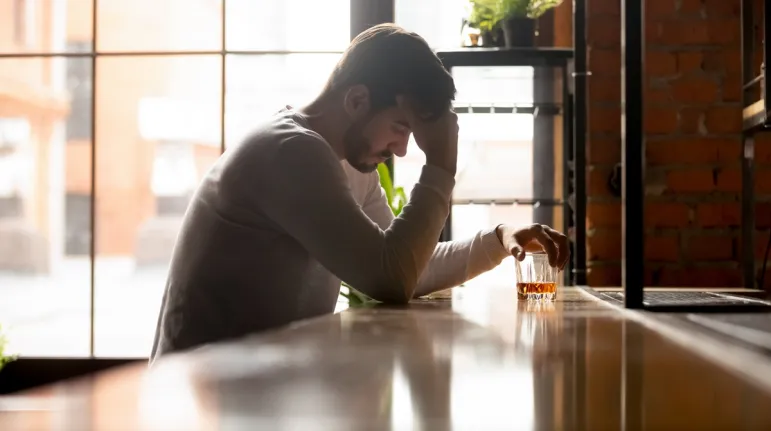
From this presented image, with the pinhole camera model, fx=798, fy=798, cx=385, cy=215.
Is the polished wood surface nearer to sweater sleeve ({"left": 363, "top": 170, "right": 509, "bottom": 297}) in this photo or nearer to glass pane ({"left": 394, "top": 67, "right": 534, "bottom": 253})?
sweater sleeve ({"left": 363, "top": 170, "right": 509, "bottom": 297})

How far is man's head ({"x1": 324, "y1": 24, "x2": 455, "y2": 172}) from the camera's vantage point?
133 centimetres

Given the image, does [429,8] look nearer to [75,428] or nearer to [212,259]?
[212,259]

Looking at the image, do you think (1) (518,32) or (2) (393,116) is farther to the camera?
(1) (518,32)

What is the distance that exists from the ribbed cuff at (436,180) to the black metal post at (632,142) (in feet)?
1.31

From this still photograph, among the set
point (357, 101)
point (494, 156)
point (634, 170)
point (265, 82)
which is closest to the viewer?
point (634, 170)

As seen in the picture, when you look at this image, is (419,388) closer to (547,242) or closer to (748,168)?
(547,242)

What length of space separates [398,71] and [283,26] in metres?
1.46

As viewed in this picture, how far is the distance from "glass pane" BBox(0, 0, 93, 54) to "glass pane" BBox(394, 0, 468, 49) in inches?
42.2

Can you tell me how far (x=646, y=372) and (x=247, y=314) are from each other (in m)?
0.88

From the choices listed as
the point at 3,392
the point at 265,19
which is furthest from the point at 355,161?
the point at 3,392

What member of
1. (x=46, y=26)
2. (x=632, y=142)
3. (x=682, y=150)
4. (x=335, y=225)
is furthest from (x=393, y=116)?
(x=46, y=26)

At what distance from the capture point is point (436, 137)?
1.35 metres

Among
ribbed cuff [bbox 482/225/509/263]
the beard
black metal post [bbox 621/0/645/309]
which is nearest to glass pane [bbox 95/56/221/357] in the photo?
the beard

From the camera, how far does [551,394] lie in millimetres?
391
